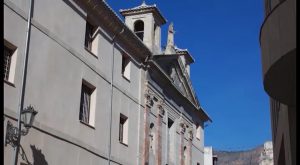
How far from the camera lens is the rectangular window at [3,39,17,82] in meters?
15.5

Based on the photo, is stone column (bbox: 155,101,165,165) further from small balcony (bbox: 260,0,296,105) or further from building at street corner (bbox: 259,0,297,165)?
small balcony (bbox: 260,0,296,105)

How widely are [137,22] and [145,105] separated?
5.62 meters

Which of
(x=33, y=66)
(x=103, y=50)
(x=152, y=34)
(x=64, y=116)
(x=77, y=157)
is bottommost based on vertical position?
(x=77, y=157)

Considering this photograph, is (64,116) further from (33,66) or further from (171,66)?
(171,66)

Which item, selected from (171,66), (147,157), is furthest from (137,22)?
(147,157)

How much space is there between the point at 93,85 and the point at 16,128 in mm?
5853

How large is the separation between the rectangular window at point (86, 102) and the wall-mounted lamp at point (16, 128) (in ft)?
15.4

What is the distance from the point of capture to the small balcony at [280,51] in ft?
30.0

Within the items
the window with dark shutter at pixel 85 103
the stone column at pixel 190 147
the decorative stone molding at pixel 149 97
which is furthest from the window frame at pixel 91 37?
the stone column at pixel 190 147

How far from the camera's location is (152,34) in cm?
2811

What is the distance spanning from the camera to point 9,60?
1570 cm

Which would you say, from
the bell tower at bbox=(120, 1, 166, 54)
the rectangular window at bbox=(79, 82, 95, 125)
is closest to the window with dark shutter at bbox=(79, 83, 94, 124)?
the rectangular window at bbox=(79, 82, 95, 125)

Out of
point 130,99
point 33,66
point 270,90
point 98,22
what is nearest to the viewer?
point 270,90

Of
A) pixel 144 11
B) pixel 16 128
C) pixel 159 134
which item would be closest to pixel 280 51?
pixel 16 128
